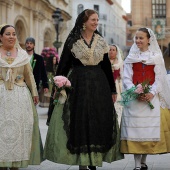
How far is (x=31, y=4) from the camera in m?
28.8

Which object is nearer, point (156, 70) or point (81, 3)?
point (156, 70)

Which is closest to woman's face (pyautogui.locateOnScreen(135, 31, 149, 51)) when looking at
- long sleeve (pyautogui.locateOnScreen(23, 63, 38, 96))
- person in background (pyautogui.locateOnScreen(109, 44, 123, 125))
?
long sleeve (pyautogui.locateOnScreen(23, 63, 38, 96))

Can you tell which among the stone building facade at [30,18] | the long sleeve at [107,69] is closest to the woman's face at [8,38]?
the long sleeve at [107,69]

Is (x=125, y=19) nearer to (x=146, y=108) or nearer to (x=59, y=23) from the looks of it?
(x=59, y=23)

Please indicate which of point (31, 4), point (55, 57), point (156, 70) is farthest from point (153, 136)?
point (31, 4)

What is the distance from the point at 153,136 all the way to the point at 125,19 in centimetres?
9549

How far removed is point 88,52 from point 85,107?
2.12 feet

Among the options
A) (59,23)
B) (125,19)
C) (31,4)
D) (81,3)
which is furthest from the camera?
(125,19)

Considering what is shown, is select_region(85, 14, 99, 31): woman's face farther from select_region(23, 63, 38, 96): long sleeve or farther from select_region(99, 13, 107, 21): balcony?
select_region(99, 13, 107, 21): balcony

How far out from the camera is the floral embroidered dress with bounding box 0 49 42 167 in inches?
229

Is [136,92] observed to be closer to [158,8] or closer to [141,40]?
[141,40]

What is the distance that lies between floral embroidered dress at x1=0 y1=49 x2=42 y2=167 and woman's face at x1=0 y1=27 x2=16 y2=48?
0.17 m

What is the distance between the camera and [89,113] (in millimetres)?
6008

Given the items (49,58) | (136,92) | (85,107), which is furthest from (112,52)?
(49,58)
